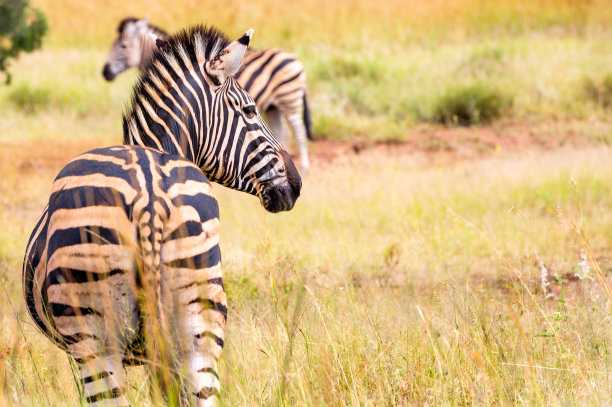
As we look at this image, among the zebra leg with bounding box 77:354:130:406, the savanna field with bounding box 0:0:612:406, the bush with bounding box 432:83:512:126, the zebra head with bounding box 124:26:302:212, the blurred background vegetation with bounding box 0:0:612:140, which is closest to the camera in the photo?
the zebra leg with bounding box 77:354:130:406

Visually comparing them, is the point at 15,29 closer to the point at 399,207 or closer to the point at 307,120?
the point at 307,120

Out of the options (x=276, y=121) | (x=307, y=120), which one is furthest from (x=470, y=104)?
(x=276, y=121)

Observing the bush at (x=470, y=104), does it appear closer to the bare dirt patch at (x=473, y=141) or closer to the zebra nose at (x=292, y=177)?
the bare dirt patch at (x=473, y=141)

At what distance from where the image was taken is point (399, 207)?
802cm

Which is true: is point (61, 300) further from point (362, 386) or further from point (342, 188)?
point (342, 188)

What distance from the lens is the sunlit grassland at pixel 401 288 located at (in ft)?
10.9

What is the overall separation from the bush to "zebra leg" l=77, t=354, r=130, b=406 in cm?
1079

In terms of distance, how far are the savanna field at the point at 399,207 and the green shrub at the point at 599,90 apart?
43 mm

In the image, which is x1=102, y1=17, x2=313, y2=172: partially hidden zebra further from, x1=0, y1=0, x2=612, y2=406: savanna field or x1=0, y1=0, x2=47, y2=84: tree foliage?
x1=0, y1=0, x2=47, y2=84: tree foliage

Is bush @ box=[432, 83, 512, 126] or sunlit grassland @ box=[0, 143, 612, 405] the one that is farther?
bush @ box=[432, 83, 512, 126]

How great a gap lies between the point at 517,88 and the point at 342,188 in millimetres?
6155

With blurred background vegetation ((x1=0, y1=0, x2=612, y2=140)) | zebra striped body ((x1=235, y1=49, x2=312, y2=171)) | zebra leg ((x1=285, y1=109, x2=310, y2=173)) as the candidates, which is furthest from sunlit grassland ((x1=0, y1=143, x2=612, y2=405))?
blurred background vegetation ((x1=0, y1=0, x2=612, y2=140))

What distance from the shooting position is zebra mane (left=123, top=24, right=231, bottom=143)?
3576 mm

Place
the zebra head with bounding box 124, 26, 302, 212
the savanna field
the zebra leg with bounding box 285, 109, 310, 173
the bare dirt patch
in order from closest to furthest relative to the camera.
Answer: the savanna field < the zebra head with bounding box 124, 26, 302, 212 < the zebra leg with bounding box 285, 109, 310, 173 < the bare dirt patch
